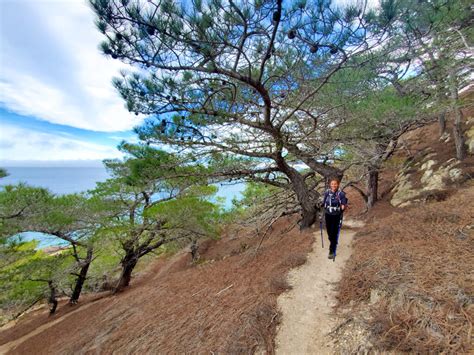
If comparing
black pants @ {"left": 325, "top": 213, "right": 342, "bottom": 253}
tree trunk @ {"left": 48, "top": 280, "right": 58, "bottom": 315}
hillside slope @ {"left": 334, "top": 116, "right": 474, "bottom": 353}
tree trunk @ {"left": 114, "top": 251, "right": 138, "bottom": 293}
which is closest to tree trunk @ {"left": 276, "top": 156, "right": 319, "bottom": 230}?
hillside slope @ {"left": 334, "top": 116, "right": 474, "bottom": 353}

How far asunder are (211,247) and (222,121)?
9.04 metres

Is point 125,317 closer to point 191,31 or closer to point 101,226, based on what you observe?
point 101,226

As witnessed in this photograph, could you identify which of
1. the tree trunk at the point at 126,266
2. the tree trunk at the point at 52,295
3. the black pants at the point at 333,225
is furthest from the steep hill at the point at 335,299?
the tree trunk at the point at 52,295

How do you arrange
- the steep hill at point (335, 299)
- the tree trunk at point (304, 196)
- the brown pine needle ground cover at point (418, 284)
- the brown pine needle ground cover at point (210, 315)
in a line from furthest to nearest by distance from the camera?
1. the tree trunk at point (304, 196)
2. the brown pine needle ground cover at point (210, 315)
3. the steep hill at point (335, 299)
4. the brown pine needle ground cover at point (418, 284)

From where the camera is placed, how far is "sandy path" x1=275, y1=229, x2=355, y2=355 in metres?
2.53

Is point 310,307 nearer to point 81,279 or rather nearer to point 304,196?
point 304,196

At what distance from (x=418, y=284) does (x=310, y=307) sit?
1.32 metres

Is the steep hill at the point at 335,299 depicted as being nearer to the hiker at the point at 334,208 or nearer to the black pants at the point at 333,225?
the black pants at the point at 333,225

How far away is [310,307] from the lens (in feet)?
10.1

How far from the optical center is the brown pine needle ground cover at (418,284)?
1.88 metres

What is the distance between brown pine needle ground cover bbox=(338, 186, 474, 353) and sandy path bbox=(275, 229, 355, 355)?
11.3 inches

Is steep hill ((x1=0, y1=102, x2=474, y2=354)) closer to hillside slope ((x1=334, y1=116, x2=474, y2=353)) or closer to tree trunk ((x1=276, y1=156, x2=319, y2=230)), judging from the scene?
hillside slope ((x1=334, y1=116, x2=474, y2=353))

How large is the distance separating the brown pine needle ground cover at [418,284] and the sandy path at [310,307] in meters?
0.29

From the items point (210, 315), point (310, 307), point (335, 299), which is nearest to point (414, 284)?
point (335, 299)
